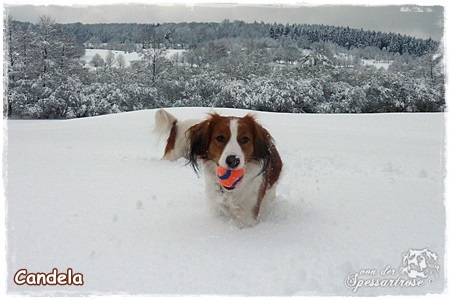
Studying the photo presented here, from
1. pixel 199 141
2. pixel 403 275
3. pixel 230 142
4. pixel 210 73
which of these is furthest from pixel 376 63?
pixel 403 275

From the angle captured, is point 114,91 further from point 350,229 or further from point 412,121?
point 350,229

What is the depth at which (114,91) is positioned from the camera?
1766 cm

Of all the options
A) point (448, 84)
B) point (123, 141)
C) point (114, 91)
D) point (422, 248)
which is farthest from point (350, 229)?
point (114, 91)

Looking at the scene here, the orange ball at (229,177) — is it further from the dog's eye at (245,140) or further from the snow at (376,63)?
the snow at (376,63)

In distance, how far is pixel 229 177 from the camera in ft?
8.25

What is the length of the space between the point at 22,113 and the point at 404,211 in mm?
14043

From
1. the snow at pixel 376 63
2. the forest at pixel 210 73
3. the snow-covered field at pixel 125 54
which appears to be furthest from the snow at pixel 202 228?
the snow-covered field at pixel 125 54

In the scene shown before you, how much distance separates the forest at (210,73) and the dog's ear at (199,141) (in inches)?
416

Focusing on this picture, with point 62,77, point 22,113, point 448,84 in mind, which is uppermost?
point 448,84

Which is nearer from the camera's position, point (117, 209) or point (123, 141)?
point (117, 209)

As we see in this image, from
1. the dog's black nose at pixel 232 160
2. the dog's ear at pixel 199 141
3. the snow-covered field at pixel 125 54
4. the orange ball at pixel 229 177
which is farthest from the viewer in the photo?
the snow-covered field at pixel 125 54

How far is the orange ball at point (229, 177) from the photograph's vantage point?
8.14 ft

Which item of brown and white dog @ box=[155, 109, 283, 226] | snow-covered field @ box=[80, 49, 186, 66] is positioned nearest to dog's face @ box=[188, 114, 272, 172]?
brown and white dog @ box=[155, 109, 283, 226]

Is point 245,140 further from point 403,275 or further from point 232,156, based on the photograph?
point 403,275
